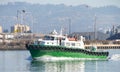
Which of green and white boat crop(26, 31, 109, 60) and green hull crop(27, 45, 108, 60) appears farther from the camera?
green and white boat crop(26, 31, 109, 60)

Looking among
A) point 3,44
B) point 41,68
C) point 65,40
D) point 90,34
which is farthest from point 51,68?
point 90,34

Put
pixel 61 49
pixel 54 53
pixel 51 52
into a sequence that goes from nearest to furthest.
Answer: pixel 51 52, pixel 54 53, pixel 61 49

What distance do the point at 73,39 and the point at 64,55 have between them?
9.87 feet

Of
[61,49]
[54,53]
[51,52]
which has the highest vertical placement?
[61,49]

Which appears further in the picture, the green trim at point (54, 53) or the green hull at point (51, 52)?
the green trim at point (54, 53)

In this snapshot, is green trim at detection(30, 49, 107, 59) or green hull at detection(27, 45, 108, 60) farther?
green trim at detection(30, 49, 107, 59)

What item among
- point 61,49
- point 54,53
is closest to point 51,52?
point 54,53

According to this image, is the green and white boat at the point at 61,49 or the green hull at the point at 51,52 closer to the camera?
the green hull at the point at 51,52

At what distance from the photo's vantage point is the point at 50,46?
6178 cm

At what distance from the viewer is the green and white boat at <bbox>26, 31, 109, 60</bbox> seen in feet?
203

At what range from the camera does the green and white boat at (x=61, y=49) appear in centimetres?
6188

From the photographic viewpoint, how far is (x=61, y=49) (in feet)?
205

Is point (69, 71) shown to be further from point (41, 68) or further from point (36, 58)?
point (36, 58)

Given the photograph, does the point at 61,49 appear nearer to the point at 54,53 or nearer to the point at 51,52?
the point at 54,53
